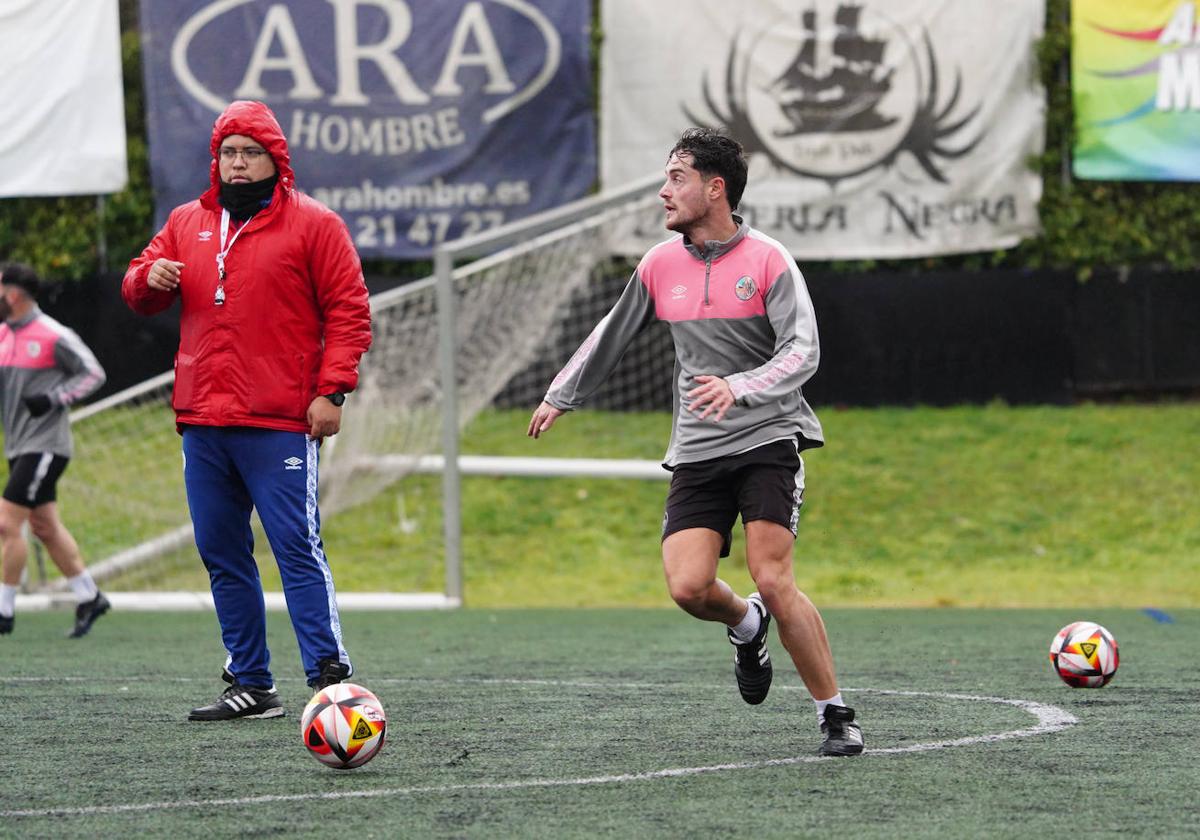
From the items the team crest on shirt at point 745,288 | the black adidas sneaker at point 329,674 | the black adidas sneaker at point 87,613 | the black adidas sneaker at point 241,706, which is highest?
the team crest on shirt at point 745,288

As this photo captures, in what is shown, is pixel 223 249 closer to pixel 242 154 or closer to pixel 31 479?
pixel 242 154

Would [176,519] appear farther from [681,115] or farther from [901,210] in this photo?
[901,210]

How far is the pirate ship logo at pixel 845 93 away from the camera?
15.9 m

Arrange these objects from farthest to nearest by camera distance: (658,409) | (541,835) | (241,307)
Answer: (658,409) < (241,307) < (541,835)

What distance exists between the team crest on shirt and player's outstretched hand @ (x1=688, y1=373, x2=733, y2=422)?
0.37 meters

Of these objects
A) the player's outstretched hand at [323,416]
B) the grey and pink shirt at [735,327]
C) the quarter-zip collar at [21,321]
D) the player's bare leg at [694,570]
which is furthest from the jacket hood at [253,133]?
the quarter-zip collar at [21,321]

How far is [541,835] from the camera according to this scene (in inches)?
172

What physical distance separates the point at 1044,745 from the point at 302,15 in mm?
11989

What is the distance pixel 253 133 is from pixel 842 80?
10.4m

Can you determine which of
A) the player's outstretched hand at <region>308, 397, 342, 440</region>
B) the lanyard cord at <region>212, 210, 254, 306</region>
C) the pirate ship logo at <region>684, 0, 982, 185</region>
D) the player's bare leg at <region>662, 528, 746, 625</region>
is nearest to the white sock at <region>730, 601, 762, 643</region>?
the player's bare leg at <region>662, 528, 746, 625</region>

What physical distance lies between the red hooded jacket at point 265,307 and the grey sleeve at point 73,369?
3.86 metres

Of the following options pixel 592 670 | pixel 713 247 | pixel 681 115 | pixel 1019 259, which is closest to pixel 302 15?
pixel 681 115

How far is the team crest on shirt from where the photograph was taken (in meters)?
5.68

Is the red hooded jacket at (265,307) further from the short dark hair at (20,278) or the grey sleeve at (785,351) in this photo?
the short dark hair at (20,278)
